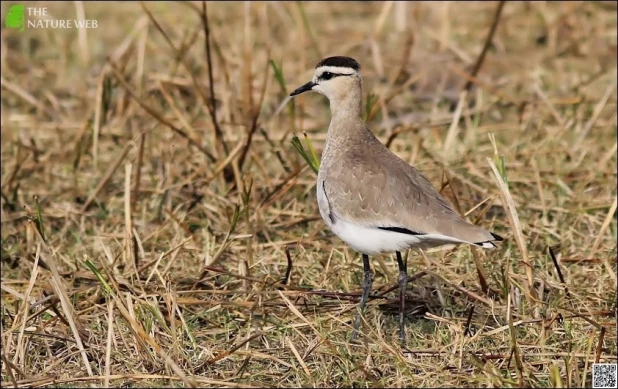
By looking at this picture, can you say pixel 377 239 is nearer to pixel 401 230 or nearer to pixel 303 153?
pixel 401 230

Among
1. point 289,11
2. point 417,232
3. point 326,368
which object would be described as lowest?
point 326,368

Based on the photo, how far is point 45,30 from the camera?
9117 millimetres

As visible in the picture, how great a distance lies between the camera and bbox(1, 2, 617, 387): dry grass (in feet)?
15.3

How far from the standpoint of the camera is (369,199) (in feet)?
15.9

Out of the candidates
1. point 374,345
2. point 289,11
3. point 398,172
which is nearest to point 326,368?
point 374,345

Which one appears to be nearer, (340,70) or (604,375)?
(604,375)

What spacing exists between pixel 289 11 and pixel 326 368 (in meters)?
4.61

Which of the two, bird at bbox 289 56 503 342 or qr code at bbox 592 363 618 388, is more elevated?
bird at bbox 289 56 503 342

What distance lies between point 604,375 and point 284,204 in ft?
9.17

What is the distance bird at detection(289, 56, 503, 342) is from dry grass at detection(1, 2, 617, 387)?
38 cm

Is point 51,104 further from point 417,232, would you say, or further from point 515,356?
point 515,356

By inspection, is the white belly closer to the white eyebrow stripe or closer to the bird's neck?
the bird's neck

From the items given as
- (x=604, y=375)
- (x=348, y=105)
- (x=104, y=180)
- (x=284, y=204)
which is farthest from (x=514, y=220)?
(x=104, y=180)

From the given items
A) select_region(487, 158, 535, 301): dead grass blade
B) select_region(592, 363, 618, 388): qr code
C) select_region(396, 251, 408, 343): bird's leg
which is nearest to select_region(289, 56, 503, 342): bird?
select_region(396, 251, 408, 343): bird's leg
